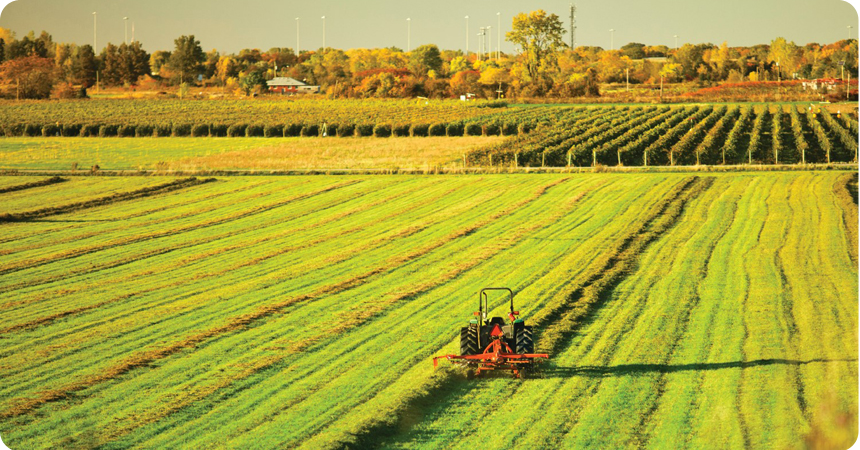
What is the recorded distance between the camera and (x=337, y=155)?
5447 centimetres

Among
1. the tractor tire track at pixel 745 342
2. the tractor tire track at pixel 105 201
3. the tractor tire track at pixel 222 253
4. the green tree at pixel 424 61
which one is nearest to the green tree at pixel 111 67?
the tractor tire track at pixel 105 201

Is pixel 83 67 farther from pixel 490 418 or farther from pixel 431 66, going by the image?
pixel 490 418

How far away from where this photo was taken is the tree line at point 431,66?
23062mm

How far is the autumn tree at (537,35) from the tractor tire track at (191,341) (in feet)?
21.3

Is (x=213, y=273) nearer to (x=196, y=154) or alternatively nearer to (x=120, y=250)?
(x=120, y=250)

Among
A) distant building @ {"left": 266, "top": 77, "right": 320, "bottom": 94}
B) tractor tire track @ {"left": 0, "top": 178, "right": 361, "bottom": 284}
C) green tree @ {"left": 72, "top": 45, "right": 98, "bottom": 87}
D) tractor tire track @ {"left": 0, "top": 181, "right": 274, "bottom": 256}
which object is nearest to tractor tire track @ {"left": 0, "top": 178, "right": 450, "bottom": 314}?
tractor tire track @ {"left": 0, "top": 178, "right": 361, "bottom": 284}

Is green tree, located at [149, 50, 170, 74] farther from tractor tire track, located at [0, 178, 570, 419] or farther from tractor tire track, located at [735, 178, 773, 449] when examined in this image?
tractor tire track, located at [735, 178, 773, 449]

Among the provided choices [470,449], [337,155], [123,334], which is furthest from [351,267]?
[337,155]

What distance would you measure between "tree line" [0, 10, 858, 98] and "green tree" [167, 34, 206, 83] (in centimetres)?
6

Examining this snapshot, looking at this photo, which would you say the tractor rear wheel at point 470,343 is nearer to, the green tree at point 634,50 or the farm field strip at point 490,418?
the farm field strip at point 490,418

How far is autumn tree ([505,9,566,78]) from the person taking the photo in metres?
21.9

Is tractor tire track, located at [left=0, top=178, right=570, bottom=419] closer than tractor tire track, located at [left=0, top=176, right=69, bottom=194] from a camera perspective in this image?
Yes

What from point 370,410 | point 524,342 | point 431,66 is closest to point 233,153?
point 431,66

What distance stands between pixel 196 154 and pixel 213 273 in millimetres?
30343
